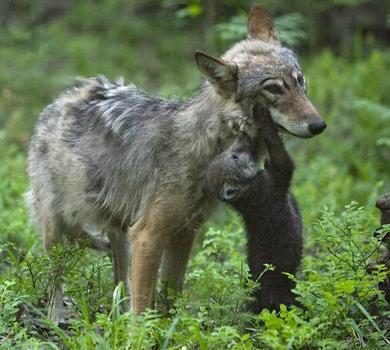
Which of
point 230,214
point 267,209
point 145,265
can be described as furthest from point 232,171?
point 230,214

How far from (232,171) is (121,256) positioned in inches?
72.3

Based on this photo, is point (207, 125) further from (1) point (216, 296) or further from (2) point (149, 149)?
(1) point (216, 296)

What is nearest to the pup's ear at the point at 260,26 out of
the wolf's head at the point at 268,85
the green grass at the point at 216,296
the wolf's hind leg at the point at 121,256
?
the wolf's head at the point at 268,85

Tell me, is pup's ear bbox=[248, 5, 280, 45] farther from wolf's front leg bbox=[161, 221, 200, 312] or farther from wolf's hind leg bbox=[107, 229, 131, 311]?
wolf's hind leg bbox=[107, 229, 131, 311]

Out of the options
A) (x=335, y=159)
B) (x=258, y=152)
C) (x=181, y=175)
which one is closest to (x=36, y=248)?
(x=181, y=175)

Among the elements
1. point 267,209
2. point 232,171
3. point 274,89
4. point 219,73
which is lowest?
point 267,209

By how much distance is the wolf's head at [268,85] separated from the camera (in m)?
5.46

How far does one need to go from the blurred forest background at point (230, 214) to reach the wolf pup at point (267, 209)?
20 centimetres

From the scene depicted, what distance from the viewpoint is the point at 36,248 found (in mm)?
7633

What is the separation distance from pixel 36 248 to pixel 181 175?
2328 mm

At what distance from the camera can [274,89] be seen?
560 cm

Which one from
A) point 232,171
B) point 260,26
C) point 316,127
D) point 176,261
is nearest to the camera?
point 316,127

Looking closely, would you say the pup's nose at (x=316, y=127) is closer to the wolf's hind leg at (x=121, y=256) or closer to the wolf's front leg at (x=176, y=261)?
the wolf's front leg at (x=176, y=261)

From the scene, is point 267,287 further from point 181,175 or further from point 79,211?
point 79,211
